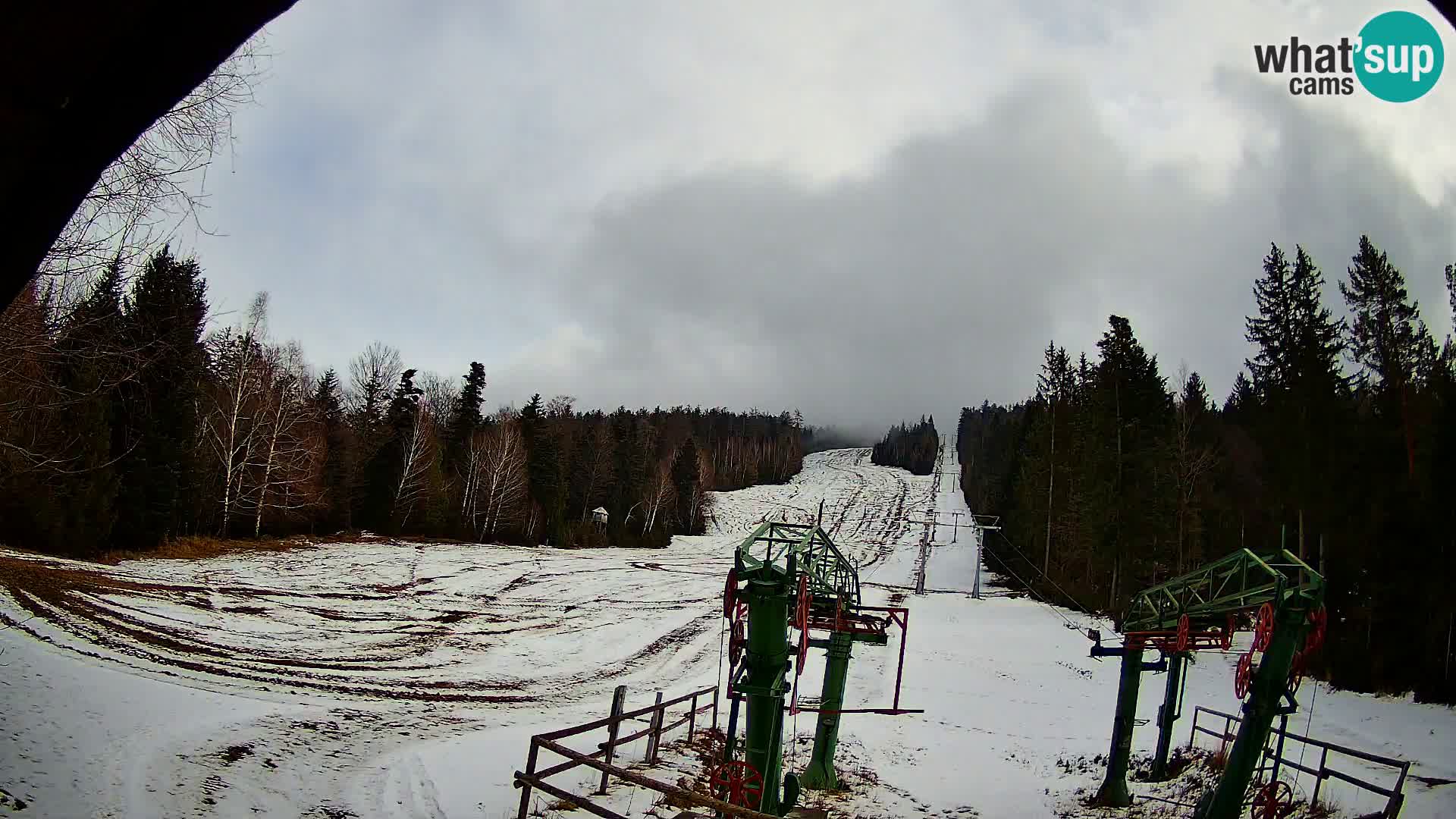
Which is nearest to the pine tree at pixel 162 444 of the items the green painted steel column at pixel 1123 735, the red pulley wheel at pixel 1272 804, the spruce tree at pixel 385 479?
the spruce tree at pixel 385 479

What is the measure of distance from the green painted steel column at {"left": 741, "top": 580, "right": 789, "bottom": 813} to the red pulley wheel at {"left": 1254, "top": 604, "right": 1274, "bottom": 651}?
8.13 metres

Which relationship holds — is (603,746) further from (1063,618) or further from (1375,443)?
(1063,618)

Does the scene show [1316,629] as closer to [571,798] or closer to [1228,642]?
[1228,642]

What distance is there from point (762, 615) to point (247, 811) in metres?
7.98

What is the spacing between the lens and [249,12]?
7.74 feet

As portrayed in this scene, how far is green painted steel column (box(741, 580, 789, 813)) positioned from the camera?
10930 mm

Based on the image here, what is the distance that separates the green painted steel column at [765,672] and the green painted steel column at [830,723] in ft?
16.8

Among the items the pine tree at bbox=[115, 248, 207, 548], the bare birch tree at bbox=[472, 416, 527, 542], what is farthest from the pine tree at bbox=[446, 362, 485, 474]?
the pine tree at bbox=[115, 248, 207, 548]

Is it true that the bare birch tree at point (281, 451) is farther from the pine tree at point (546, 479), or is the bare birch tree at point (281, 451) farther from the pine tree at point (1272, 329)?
the pine tree at point (1272, 329)

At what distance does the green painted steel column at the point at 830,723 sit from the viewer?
15.9 m

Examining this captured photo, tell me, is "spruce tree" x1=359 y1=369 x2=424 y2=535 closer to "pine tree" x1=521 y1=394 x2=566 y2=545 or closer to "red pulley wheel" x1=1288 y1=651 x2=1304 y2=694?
"pine tree" x1=521 y1=394 x2=566 y2=545

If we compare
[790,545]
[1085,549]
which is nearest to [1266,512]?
[1085,549]

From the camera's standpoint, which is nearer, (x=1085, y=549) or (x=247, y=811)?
(x=247, y=811)

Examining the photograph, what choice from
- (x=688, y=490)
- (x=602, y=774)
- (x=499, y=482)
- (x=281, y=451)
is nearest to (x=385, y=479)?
(x=499, y=482)
